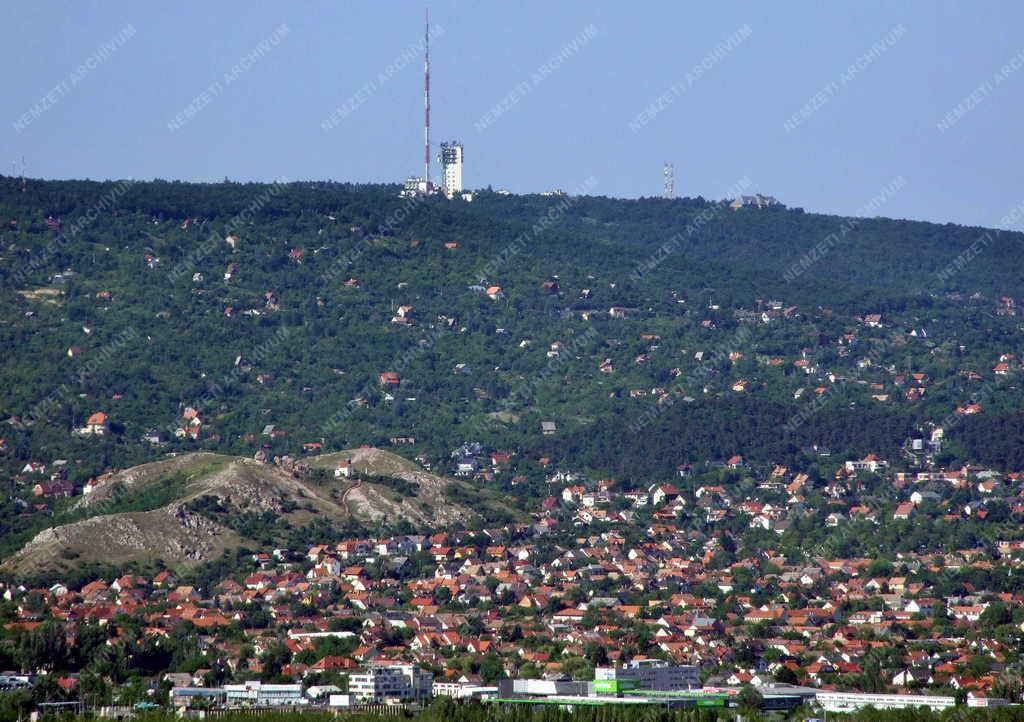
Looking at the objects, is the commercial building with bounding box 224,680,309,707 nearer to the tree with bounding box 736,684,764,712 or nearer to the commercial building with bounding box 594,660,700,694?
the commercial building with bounding box 594,660,700,694

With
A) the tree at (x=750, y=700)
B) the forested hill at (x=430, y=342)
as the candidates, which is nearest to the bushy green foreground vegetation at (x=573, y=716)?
the tree at (x=750, y=700)

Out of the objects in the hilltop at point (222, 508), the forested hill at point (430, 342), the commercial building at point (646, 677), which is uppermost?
the forested hill at point (430, 342)

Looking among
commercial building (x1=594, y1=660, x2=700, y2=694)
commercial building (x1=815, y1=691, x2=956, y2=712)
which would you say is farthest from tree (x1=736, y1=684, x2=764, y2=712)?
commercial building (x1=594, y1=660, x2=700, y2=694)

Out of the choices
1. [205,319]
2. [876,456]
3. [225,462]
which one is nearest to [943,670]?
[225,462]

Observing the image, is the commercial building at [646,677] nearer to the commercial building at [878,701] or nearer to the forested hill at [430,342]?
the commercial building at [878,701]

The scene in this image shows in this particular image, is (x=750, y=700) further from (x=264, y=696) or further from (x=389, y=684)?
(x=264, y=696)

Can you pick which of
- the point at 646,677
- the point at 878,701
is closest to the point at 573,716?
the point at 878,701

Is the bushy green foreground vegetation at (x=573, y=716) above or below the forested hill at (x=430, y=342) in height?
below
